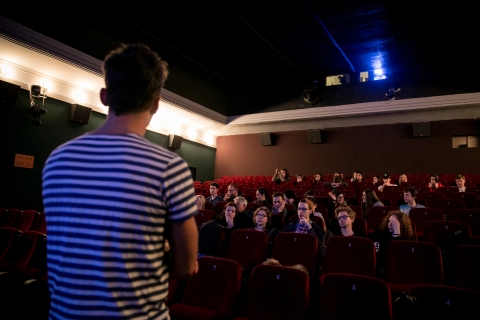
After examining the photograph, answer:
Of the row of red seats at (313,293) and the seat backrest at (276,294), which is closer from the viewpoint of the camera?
the row of red seats at (313,293)

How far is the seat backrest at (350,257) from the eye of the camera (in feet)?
7.90

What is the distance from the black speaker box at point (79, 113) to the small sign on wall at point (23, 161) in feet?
3.66

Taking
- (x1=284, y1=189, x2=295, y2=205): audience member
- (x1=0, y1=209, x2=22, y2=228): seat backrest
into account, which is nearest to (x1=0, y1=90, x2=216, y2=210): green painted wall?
(x1=0, y1=209, x2=22, y2=228): seat backrest

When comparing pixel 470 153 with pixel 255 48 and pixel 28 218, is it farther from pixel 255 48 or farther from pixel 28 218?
pixel 28 218

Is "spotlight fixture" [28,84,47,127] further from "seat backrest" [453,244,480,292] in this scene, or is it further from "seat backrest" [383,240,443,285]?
"seat backrest" [453,244,480,292]

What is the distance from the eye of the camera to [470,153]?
7676 mm

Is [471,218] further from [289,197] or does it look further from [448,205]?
[289,197]

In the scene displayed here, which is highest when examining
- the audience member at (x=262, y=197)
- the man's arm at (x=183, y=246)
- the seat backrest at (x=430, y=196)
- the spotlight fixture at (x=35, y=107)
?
the spotlight fixture at (x=35, y=107)

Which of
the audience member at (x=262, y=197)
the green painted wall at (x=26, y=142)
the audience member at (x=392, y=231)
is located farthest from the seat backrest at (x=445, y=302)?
the green painted wall at (x=26, y=142)

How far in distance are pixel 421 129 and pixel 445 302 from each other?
7.38m

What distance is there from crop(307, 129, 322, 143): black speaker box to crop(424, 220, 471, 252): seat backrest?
6267mm

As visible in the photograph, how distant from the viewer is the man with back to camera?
655 millimetres

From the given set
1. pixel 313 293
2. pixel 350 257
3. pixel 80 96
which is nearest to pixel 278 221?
pixel 350 257

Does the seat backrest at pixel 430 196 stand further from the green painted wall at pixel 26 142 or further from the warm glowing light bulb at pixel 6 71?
the warm glowing light bulb at pixel 6 71
